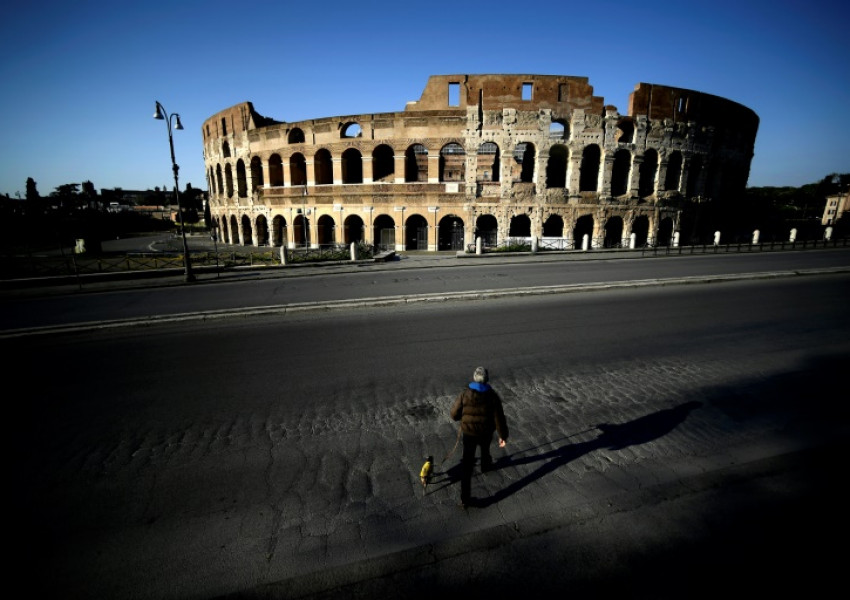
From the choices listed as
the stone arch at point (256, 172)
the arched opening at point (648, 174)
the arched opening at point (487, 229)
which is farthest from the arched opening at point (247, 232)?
the arched opening at point (648, 174)

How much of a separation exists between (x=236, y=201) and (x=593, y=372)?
36865mm

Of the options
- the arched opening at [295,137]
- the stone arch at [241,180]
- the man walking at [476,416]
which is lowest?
the man walking at [476,416]

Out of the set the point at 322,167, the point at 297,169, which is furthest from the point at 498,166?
the point at 297,169

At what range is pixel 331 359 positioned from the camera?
754 cm

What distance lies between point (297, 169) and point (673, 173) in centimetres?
3185

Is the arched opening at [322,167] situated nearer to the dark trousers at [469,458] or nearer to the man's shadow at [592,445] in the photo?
the man's shadow at [592,445]

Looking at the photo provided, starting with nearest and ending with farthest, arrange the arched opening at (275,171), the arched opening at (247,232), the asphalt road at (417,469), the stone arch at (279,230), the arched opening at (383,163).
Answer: the asphalt road at (417,469) < the arched opening at (383,163) < the arched opening at (275,171) < the stone arch at (279,230) < the arched opening at (247,232)

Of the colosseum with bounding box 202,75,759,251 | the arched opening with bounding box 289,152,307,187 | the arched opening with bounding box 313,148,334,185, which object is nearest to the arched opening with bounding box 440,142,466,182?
the colosseum with bounding box 202,75,759,251

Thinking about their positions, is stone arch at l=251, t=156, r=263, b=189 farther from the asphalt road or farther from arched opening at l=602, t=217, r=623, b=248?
arched opening at l=602, t=217, r=623, b=248

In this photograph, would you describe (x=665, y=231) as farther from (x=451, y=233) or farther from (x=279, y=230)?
(x=279, y=230)

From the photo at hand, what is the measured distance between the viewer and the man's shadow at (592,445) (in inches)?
166

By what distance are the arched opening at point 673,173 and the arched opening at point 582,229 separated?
24.7 feet

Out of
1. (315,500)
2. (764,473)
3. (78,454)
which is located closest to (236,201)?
(78,454)

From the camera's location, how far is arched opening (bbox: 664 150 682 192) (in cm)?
3002
